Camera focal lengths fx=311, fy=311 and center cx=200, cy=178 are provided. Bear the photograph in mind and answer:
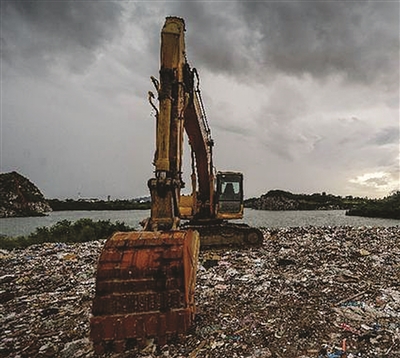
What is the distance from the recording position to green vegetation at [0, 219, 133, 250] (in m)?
12.7

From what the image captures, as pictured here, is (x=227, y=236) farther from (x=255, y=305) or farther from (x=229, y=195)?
(x=255, y=305)

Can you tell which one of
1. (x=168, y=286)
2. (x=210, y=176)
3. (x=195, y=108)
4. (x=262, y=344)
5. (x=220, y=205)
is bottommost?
(x=262, y=344)

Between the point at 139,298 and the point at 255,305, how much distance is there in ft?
6.28

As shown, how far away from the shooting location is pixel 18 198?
175 feet

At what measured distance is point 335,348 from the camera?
2994 millimetres

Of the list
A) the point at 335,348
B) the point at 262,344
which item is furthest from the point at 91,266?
the point at 335,348

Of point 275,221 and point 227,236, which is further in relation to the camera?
point 275,221

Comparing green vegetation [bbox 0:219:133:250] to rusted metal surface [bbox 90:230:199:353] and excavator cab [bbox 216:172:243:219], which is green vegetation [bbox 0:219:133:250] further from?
rusted metal surface [bbox 90:230:199:353]

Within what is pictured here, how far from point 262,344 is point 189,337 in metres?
0.74

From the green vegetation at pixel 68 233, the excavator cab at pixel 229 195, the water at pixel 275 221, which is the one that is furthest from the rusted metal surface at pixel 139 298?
the water at pixel 275 221

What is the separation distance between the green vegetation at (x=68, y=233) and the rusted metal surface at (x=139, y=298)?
10.9 m

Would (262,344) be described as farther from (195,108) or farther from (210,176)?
(210,176)

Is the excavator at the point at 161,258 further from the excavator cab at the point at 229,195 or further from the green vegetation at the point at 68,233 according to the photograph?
the green vegetation at the point at 68,233

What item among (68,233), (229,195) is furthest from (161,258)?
(68,233)
